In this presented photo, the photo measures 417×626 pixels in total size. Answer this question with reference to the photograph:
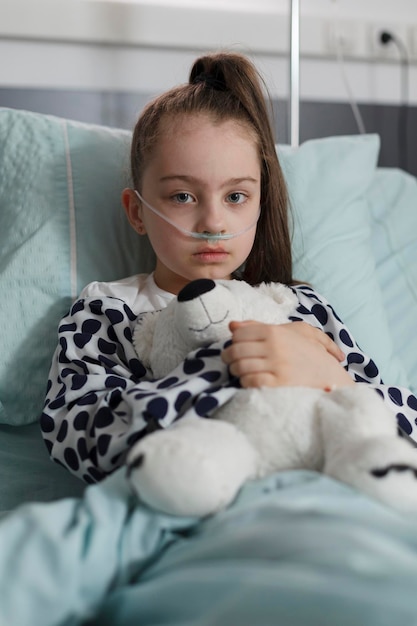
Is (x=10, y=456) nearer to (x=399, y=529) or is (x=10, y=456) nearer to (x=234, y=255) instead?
(x=234, y=255)

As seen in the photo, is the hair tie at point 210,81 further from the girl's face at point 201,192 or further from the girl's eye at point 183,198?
the girl's eye at point 183,198

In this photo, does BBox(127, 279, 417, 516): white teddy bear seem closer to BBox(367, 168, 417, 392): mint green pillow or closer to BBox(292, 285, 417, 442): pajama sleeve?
BBox(292, 285, 417, 442): pajama sleeve

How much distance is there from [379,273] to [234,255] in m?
0.52

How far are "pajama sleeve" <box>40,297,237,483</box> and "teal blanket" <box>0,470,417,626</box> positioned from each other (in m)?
0.13

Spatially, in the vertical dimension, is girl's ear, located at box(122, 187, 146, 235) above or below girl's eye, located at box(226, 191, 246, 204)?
below

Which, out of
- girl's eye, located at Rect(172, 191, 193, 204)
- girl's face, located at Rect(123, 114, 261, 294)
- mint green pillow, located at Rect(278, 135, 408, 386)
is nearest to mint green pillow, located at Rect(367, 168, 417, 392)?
mint green pillow, located at Rect(278, 135, 408, 386)

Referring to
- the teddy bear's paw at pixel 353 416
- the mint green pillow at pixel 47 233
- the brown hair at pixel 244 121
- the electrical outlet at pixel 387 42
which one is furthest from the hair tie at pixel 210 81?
the electrical outlet at pixel 387 42

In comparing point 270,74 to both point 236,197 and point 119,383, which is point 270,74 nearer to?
point 236,197

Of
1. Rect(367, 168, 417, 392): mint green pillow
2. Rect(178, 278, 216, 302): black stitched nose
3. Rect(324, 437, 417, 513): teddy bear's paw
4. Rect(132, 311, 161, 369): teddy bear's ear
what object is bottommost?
Rect(367, 168, 417, 392): mint green pillow

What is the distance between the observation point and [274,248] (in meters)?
1.40

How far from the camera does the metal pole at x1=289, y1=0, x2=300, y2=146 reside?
6.56 ft

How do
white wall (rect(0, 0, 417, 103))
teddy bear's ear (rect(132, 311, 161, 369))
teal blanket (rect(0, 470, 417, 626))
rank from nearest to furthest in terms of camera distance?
1. teal blanket (rect(0, 470, 417, 626))
2. teddy bear's ear (rect(132, 311, 161, 369))
3. white wall (rect(0, 0, 417, 103))

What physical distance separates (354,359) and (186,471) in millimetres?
565

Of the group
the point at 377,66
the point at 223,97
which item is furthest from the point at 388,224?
the point at 377,66
